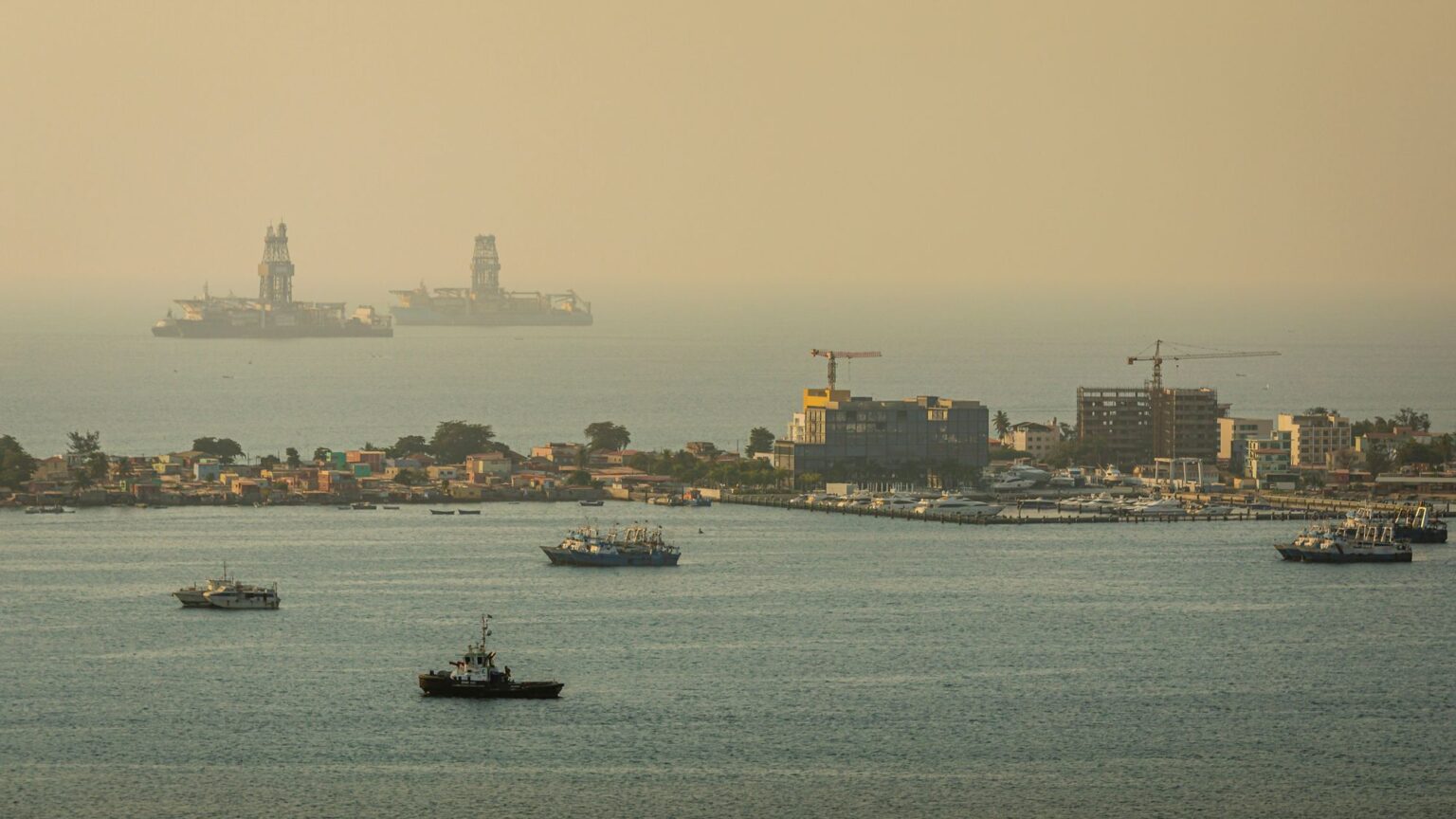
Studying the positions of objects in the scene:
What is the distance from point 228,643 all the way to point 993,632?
10691 millimetres

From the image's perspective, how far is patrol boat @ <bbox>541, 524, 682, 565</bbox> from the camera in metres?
48.8

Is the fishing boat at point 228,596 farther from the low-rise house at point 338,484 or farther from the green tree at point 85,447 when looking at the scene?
the green tree at point 85,447

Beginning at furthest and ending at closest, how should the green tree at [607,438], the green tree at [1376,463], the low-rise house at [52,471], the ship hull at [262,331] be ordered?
the ship hull at [262,331]
the green tree at [607,438]
the green tree at [1376,463]
the low-rise house at [52,471]

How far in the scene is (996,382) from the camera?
370 feet

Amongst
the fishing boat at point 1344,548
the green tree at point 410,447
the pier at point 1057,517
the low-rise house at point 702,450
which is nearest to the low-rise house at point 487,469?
the green tree at point 410,447

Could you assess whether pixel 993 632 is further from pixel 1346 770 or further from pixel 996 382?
pixel 996 382

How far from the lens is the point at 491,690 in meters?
34.6

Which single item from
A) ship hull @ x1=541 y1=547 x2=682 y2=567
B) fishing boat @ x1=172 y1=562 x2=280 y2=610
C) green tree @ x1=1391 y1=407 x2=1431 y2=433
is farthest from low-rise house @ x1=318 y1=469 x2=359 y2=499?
green tree @ x1=1391 y1=407 x2=1431 y2=433

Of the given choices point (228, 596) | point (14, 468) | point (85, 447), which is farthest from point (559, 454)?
point (228, 596)

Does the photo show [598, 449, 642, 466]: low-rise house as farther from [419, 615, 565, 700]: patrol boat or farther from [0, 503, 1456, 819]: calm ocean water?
[419, 615, 565, 700]: patrol boat

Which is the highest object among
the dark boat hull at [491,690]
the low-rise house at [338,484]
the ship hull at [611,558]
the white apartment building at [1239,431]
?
the white apartment building at [1239,431]

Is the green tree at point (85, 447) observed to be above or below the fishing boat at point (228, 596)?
above

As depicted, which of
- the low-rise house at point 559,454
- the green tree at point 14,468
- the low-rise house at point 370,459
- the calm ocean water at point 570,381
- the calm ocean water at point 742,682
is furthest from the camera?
the calm ocean water at point 570,381

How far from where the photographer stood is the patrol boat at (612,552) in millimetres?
48844
